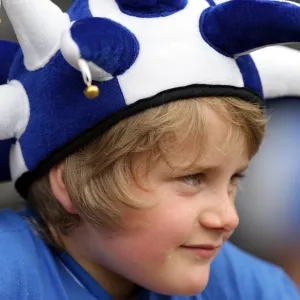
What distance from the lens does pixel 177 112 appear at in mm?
667

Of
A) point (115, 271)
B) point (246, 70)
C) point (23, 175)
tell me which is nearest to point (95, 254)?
point (115, 271)

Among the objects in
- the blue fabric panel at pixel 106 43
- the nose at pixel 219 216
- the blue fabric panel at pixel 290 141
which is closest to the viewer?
the blue fabric panel at pixel 106 43

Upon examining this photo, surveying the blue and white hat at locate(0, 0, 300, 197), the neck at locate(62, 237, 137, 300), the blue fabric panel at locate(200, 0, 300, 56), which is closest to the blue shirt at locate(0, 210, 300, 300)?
the neck at locate(62, 237, 137, 300)

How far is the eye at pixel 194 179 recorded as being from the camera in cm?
70

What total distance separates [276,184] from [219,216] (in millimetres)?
236

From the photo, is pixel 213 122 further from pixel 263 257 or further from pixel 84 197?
pixel 263 257

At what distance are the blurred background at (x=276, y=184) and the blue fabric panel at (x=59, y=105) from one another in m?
0.27

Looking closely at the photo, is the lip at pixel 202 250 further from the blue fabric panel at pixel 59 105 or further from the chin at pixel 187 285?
the blue fabric panel at pixel 59 105

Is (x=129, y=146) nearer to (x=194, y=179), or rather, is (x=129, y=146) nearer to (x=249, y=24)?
(x=194, y=179)

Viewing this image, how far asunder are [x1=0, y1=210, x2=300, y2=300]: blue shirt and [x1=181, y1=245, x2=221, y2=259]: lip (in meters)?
0.15

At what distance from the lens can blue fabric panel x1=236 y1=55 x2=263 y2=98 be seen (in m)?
0.72

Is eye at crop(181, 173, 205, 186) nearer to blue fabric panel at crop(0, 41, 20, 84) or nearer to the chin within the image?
the chin

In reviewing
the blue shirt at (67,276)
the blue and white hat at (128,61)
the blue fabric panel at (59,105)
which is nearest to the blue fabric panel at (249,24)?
the blue and white hat at (128,61)

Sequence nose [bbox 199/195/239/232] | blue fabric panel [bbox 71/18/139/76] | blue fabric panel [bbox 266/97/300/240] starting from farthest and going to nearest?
1. blue fabric panel [bbox 266/97/300/240]
2. nose [bbox 199/195/239/232]
3. blue fabric panel [bbox 71/18/139/76]
